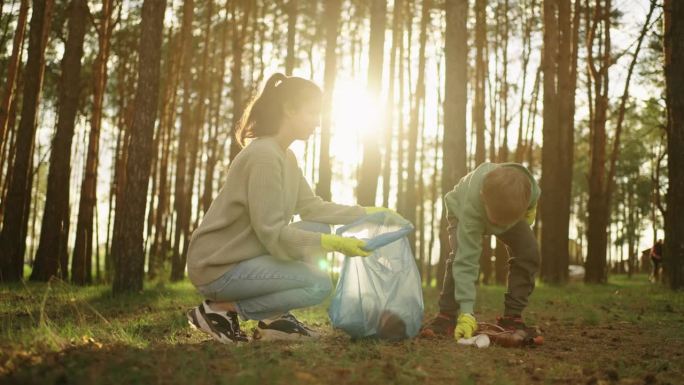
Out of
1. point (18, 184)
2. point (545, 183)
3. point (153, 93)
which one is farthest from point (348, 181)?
point (153, 93)

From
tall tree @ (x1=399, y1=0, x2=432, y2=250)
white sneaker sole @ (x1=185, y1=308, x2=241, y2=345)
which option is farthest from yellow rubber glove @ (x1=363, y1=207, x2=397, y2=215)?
tall tree @ (x1=399, y1=0, x2=432, y2=250)

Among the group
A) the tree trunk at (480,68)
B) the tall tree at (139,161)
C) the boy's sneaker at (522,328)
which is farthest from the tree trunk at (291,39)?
the boy's sneaker at (522,328)

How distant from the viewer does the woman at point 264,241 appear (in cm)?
387

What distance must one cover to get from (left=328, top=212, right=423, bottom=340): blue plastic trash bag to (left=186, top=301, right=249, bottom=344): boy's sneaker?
62cm

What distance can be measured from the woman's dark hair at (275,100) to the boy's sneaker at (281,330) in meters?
1.26

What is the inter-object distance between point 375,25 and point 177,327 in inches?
283

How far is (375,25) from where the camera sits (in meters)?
10.6

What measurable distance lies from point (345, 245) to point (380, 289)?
2.00 feet

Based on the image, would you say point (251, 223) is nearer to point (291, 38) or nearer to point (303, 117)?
point (303, 117)

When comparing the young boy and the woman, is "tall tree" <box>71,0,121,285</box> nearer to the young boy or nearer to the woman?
the woman

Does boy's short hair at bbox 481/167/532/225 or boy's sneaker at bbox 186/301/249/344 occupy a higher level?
boy's short hair at bbox 481/167/532/225

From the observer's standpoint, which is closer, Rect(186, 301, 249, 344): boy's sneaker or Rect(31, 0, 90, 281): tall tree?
Rect(186, 301, 249, 344): boy's sneaker

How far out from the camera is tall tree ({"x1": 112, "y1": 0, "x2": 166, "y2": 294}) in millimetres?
7965

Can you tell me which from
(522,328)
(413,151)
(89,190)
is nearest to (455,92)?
(522,328)
